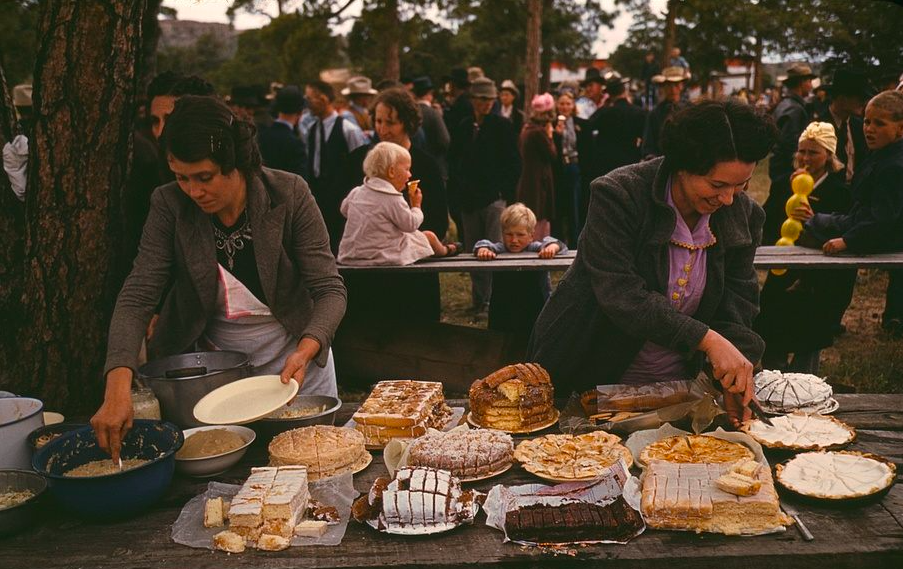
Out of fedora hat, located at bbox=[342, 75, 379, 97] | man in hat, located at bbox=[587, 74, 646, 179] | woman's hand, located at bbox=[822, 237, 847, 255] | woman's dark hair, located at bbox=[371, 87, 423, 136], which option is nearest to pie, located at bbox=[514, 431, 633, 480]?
woman's hand, located at bbox=[822, 237, 847, 255]

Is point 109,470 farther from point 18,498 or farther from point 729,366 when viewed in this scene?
point 729,366

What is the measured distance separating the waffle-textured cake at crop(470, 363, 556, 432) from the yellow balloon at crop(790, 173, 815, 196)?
3072 mm

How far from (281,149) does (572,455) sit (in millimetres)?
5300

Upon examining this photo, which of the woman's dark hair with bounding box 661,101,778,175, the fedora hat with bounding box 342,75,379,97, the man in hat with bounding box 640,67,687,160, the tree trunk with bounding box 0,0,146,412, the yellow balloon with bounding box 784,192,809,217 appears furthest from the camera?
the fedora hat with bounding box 342,75,379,97

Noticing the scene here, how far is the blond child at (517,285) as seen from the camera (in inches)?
212

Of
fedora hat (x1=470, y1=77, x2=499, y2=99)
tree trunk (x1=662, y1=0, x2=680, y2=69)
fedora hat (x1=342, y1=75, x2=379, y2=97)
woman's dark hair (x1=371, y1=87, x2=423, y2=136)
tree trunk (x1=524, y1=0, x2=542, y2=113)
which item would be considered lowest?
woman's dark hair (x1=371, y1=87, x2=423, y2=136)

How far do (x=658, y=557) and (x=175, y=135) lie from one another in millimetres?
1813

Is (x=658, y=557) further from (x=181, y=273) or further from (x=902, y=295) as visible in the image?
(x=902, y=295)

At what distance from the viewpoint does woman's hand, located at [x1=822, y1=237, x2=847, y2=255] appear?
475cm

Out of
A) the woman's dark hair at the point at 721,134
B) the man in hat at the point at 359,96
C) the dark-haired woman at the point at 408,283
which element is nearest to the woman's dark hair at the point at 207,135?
the woman's dark hair at the point at 721,134

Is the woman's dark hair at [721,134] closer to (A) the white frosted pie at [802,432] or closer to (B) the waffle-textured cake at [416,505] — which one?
(A) the white frosted pie at [802,432]

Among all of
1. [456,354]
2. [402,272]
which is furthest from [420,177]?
[456,354]

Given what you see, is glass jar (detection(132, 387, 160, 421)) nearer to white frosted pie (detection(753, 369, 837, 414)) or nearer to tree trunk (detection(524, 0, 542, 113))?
white frosted pie (detection(753, 369, 837, 414))

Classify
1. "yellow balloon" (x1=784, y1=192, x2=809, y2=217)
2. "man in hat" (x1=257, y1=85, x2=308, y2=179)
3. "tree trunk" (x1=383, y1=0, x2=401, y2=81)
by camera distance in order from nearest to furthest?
1. "yellow balloon" (x1=784, y1=192, x2=809, y2=217)
2. "man in hat" (x1=257, y1=85, x2=308, y2=179)
3. "tree trunk" (x1=383, y1=0, x2=401, y2=81)
